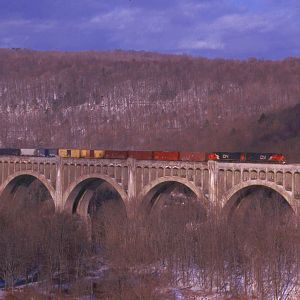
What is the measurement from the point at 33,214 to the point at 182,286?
611 inches

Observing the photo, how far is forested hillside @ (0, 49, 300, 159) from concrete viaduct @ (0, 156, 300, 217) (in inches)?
1153

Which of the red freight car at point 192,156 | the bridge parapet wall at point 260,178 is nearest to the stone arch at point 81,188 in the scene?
the red freight car at point 192,156

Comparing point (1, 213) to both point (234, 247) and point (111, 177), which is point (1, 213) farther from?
point (234, 247)

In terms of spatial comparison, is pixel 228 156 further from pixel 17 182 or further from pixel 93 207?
pixel 17 182

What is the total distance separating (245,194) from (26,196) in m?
21.7

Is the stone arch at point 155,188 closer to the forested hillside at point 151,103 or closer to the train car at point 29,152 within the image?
the train car at point 29,152

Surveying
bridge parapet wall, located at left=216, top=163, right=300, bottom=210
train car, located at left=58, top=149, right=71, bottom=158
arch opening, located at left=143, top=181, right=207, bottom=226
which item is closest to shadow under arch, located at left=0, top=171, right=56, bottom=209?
train car, located at left=58, top=149, right=71, bottom=158

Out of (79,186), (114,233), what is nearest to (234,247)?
(114,233)

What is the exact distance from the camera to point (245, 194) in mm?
43219

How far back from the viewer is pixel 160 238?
37188 mm

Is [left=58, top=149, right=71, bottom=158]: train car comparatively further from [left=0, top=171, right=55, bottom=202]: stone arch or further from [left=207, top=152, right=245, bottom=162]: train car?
[left=207, top=152, right=245, bottom=162]: train car

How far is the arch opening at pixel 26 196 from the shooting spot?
163 ft

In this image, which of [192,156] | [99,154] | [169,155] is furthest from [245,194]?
[99,154]

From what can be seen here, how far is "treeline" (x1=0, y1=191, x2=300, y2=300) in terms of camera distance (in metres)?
32.0
